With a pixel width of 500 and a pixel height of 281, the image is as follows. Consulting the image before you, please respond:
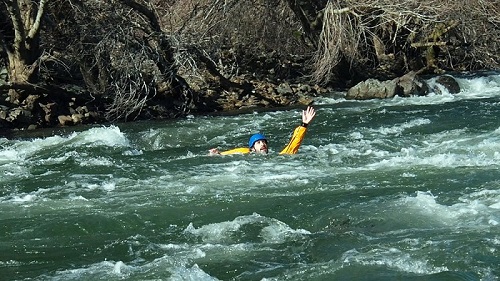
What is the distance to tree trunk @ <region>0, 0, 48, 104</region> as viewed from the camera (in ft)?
50.4

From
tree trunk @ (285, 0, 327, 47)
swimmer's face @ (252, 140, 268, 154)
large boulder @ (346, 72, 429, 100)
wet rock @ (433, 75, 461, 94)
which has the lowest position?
wet rock @ (433, 75, 461, 94)

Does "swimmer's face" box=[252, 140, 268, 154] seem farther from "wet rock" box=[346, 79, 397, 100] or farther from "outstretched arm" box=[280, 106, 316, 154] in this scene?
"wet rock" box=[346, 79, 397, 100]

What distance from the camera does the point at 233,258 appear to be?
6527 mm

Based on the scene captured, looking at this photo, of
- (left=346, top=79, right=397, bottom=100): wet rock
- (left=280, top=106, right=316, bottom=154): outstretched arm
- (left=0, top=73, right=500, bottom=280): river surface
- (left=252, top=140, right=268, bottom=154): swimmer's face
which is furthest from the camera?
(left=346, top=79, right=397, bottom=100): wet rock

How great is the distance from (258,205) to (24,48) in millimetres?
9047

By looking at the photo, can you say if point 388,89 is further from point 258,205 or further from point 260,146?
point 258,205

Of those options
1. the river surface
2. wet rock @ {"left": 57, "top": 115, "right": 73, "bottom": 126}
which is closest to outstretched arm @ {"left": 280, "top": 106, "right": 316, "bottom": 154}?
the river surface

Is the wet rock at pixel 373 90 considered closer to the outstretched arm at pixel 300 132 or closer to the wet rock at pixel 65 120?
the wet rock at pixel 65 120

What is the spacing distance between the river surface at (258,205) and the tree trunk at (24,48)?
97.6 inches

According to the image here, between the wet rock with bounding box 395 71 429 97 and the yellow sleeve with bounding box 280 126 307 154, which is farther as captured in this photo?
the wet rock with bounding box 395 71 429 97

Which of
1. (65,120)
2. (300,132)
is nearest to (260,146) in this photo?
(300,132)

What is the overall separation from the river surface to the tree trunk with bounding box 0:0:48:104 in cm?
248

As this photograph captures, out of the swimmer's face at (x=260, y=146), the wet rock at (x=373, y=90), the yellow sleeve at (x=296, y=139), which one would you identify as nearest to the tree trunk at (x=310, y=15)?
the wet rock at (x=373, y=90)

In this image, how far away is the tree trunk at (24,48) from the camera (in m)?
15.4
